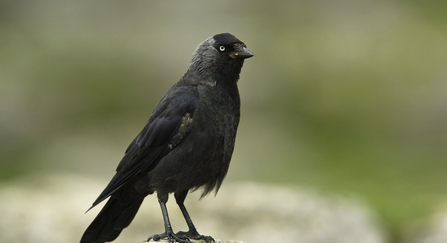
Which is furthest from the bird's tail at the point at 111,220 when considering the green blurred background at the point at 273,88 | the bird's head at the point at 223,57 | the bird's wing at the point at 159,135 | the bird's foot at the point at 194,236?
the green blurred background at the point at 273,88

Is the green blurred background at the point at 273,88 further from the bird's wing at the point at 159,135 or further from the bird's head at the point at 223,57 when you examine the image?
the bird's wing at the point at 159,135

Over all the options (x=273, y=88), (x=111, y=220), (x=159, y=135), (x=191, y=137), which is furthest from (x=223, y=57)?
(x=273, y=88)

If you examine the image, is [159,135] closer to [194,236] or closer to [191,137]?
[191,137]

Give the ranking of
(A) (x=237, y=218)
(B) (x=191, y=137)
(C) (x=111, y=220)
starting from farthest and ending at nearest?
(A) (x=237, y=218), (C) (x=111, y=220), (B) (x=191, y=137)

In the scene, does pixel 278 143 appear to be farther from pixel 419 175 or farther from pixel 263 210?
pixel 263 210

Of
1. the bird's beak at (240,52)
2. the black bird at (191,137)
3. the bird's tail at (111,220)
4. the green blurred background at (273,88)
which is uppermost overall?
the green blurred background at (273,88)

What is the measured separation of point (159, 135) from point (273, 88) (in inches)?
418

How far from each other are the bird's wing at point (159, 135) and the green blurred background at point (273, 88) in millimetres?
6888

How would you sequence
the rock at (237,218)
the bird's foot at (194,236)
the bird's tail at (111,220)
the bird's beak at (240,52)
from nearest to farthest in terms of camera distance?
the bird's beak at (240,52) < the bird's foot at (194,236) < the bird's tail at (111,220) < the rock at (237,218)

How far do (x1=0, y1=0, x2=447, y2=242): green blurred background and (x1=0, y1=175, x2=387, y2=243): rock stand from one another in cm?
313

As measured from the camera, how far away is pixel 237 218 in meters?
8.01

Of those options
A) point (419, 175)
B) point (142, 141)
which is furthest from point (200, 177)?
point (419, 175)

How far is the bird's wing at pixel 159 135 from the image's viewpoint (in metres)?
5.14

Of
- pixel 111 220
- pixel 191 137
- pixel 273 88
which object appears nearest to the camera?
pixel 191 137
